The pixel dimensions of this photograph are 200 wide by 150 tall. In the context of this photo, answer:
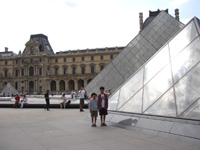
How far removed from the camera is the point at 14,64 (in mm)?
66000

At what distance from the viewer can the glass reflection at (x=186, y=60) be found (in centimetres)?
544

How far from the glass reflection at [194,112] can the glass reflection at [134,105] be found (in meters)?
1.45

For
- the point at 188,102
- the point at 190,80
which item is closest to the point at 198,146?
the point at 188,102

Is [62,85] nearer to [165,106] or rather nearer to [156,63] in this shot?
[156,63]

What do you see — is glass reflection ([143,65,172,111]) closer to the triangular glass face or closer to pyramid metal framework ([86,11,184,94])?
the triangular glass face

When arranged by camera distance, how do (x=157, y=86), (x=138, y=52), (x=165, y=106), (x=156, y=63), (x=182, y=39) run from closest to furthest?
(x=165, y=106) → (x=157, y=86) → (x=182, y=39) → (x=156, y=63) → (x=138, y=52)

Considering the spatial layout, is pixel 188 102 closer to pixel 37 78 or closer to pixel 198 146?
pixel 198 146

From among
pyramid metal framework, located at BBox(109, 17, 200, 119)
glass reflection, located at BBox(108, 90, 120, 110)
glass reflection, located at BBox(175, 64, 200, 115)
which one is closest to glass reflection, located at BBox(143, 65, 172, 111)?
pyramid metal framework, located at BBox(109, 17, 200, 119)

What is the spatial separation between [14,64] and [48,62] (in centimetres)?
1143

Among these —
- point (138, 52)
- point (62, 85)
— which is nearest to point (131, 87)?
point (138, 52)

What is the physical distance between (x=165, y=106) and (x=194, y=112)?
803 mm

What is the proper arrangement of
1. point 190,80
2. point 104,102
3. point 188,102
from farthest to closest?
point 104,102 → point 190,80 → point 188,102

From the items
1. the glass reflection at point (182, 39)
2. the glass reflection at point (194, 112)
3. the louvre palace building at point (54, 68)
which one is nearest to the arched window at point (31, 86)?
the louvre palace building at point (54, 68)

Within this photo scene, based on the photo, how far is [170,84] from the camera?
5.54 meters
